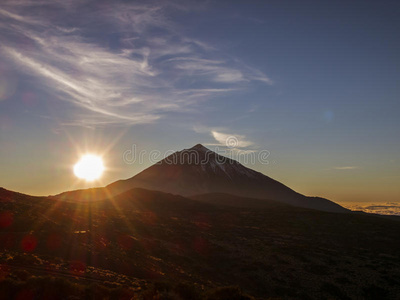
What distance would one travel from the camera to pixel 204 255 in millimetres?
44625

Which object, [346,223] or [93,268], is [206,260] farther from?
[346,223]

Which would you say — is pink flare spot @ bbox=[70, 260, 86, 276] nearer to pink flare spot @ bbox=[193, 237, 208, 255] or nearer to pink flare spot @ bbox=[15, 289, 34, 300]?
pink flare spot @ bbox=[15, 289, 34, 300]

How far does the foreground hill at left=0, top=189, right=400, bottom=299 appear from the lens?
28.2m

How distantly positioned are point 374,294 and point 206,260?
22.5 metres

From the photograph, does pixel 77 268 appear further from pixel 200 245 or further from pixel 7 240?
pixel 200 245

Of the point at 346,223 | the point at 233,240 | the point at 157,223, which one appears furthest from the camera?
the point at 346,223

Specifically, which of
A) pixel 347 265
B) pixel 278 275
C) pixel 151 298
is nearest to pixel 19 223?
pixel 151 298

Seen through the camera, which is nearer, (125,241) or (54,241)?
(54,241)

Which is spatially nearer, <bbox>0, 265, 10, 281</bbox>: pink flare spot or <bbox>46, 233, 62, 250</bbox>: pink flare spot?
<bbox>0, 265, 10, 281</bbox>: pink flare spot

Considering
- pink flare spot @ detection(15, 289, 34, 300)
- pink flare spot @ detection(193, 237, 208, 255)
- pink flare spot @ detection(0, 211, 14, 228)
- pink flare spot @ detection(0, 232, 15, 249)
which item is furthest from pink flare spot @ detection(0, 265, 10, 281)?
pink flare spot @ detection(193, 237, 208, 255)

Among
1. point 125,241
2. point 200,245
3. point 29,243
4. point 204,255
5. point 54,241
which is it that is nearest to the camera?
point 29,243

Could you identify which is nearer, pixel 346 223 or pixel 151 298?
pixel 151 298

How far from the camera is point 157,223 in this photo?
215 ft

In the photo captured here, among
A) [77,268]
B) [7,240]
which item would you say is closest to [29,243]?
[7,240]
